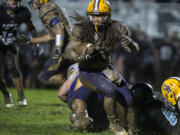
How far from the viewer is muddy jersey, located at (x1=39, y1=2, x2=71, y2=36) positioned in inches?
317

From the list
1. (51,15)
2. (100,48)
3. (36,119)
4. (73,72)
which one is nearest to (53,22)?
(51,15)

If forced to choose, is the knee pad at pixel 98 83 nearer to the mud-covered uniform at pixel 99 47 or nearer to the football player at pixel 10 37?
the mud-covered uniform at pixel 99 47

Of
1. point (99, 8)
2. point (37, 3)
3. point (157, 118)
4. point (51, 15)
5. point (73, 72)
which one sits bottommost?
point (157, 118)

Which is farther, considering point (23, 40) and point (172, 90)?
point (23, 40)

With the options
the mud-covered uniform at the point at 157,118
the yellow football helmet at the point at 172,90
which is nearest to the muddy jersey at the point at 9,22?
the yellow football helmet at the point at 172,90

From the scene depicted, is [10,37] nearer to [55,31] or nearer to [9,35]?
[9,35]

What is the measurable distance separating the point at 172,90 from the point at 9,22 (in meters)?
3.65

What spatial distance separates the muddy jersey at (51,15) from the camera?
8.06m

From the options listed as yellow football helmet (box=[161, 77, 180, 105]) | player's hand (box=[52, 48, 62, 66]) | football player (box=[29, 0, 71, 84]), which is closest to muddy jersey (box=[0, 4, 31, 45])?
football player (box=[29, 0, 71, 84])

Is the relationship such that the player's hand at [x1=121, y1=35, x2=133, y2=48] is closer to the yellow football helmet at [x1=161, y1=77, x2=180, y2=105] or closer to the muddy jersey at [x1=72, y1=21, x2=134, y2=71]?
the muddy jersey at [x1=72, y1=21, x2=134, y2=71]

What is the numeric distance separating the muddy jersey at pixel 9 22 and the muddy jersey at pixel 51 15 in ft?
2.84

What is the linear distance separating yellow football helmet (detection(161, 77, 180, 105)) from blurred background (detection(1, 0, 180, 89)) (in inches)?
320

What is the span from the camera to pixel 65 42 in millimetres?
8188

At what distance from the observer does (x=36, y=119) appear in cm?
737
